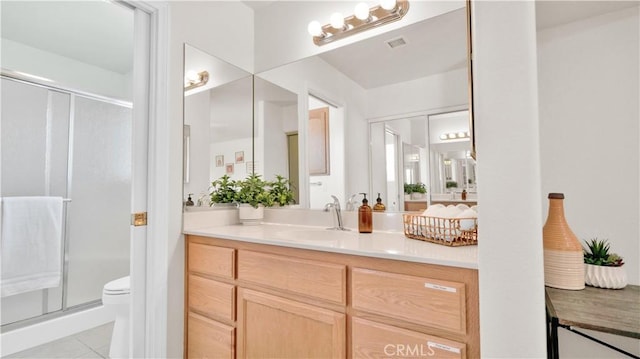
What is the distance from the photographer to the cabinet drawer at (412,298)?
0.91 meters

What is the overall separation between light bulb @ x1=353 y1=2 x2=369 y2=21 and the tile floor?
8.97 feet

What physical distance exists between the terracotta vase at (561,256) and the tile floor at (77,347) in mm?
2607

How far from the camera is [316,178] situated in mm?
1973

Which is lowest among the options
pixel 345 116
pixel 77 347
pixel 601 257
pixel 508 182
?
pixel 77 347

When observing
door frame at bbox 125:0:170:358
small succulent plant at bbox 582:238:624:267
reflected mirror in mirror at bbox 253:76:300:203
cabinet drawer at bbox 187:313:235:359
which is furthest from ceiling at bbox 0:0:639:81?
cabinet drawer at bbox 187:313:235:359

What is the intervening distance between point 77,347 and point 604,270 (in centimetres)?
309

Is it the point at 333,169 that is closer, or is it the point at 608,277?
the point at 608,277

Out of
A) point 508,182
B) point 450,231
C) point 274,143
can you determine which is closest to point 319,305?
point 450,231

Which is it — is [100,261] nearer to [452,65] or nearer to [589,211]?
[452,65]

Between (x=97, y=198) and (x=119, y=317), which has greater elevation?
(x=97, y=198)

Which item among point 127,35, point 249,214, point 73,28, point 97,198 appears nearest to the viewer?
point 249,214

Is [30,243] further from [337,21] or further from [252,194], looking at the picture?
[337,21]

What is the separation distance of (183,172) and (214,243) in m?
0.49

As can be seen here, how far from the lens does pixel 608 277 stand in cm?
103
